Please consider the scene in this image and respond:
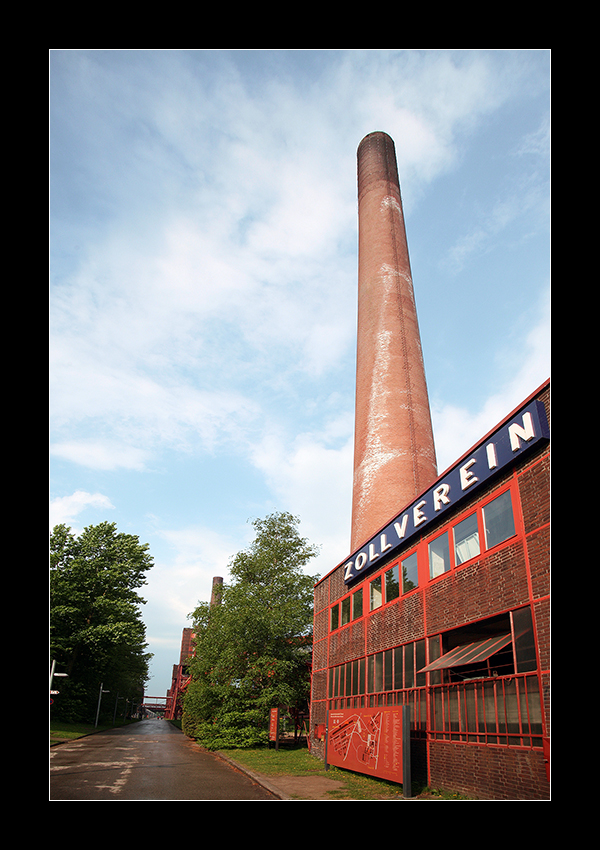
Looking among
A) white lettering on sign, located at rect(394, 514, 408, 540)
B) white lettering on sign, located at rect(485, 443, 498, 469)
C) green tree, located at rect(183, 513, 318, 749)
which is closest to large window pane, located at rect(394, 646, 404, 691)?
white lettering on sign, located at rect(394, 514, 408, 540)

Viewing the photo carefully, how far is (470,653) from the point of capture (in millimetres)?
11336

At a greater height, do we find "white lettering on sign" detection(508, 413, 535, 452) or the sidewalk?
"white lettering on sign" detection(508, 413, 535, 452)

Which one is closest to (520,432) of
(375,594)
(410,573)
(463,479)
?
(463,479)

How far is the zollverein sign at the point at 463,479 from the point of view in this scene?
10.3 meters

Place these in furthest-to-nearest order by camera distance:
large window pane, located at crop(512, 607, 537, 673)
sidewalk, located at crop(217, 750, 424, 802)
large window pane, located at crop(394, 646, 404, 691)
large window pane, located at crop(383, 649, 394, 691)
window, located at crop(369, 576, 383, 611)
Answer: window, located at crop(369, 576, 383, 611) → large window pane, located at crop(383, 649, 394, 691) → large window pane, located at crop(394, 646, 404, 691) → sidewalk, located at crop(217, 750, 424, 802) → large window pane, located at crop(512, 607, 537, 673)

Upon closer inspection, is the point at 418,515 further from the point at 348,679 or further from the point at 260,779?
the point at 260,779

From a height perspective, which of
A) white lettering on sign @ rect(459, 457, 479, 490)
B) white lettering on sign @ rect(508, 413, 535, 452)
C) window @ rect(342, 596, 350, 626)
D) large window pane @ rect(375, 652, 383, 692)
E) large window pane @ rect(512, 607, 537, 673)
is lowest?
large window pane @ rect(375, 652, 383, 692)

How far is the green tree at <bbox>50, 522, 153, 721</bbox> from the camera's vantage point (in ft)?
115

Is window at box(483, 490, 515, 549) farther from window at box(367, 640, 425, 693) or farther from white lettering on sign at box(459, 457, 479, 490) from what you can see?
window at box(367, 640, 425, 693)

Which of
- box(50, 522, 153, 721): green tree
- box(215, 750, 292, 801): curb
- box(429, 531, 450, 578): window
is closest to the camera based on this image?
box(215, 750, 292, 801): curb

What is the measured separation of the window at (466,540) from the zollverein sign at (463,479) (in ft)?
1.96

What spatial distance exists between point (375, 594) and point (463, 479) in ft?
23.4

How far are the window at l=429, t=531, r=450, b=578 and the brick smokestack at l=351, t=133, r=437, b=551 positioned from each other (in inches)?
322

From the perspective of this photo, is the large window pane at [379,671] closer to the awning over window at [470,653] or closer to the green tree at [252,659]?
the awning over window at [470,653]
